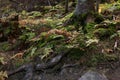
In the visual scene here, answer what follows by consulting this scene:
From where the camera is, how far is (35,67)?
7832 mm

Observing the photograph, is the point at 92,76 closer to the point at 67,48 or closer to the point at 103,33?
the point at 67,48

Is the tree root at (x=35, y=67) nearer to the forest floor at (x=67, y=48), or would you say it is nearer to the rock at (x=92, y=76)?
the forest floor at (x=67, y=48)

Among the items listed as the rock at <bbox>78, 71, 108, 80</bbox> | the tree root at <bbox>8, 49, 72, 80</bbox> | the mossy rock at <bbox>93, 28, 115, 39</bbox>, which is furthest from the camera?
the mossy rock at <bbox>93, 28, 115, 39</bbox>

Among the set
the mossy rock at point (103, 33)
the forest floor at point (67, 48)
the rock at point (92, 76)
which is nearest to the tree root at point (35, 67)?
the forest floor at point (67, 48)

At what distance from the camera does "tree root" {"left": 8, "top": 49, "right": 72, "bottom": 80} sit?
7.63 m

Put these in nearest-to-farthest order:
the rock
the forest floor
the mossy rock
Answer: the rock → the forest floor → the mossy rock

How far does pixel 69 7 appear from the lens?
14.9 metres

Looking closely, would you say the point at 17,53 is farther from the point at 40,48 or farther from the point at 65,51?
the point at 65,51

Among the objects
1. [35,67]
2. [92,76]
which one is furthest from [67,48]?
[92,76]

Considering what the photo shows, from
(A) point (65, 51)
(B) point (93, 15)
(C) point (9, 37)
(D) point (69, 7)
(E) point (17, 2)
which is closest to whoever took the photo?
(A) point (65, 51)

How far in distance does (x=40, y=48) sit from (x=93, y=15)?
257cm

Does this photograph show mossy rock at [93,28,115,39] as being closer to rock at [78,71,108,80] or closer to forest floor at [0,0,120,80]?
forest floor at [0,0,120,80]

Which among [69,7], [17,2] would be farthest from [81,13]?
[17,2]

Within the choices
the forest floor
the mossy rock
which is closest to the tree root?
the forest floor
